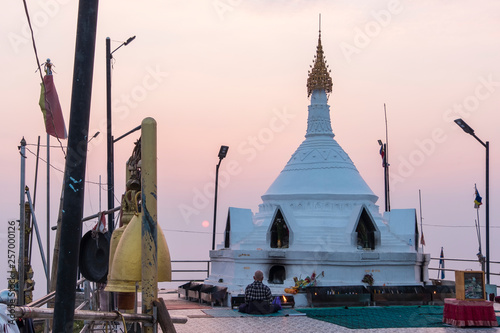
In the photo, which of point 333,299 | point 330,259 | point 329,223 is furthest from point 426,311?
point 329,223

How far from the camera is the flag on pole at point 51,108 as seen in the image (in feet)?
47.6

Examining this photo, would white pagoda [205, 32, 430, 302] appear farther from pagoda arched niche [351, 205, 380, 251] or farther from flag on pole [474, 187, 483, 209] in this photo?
flag on pole [474, 187, 483, 209]

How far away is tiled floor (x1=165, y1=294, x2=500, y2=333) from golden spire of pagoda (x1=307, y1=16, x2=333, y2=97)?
1372 centimetres

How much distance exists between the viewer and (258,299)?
2038 cm

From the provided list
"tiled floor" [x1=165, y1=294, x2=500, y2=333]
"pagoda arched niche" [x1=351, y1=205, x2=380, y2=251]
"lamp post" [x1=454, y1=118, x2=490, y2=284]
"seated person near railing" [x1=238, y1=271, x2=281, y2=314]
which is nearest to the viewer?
"tiled floor" [x1=165, y1=294, x2=500, y2=333]

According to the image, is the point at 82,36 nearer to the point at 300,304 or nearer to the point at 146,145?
the point at 146,145

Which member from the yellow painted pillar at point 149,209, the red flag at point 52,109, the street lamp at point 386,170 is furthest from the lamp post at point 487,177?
the yellow painted pillar at point 149,209

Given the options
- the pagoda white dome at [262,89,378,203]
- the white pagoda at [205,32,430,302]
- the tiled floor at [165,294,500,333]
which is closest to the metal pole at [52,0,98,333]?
the tiled floor at [165,294,500,333]

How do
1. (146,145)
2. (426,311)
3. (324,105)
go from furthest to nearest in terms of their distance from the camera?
(324,105), (426,311), (146,145)

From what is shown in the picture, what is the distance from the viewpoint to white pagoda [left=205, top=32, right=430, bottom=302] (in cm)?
2536

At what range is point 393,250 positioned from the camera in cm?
2653

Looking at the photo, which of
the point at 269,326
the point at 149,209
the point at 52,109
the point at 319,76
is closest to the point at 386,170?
the point at 319,76

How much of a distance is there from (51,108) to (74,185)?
8.92 m

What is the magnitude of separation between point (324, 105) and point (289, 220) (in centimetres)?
639
